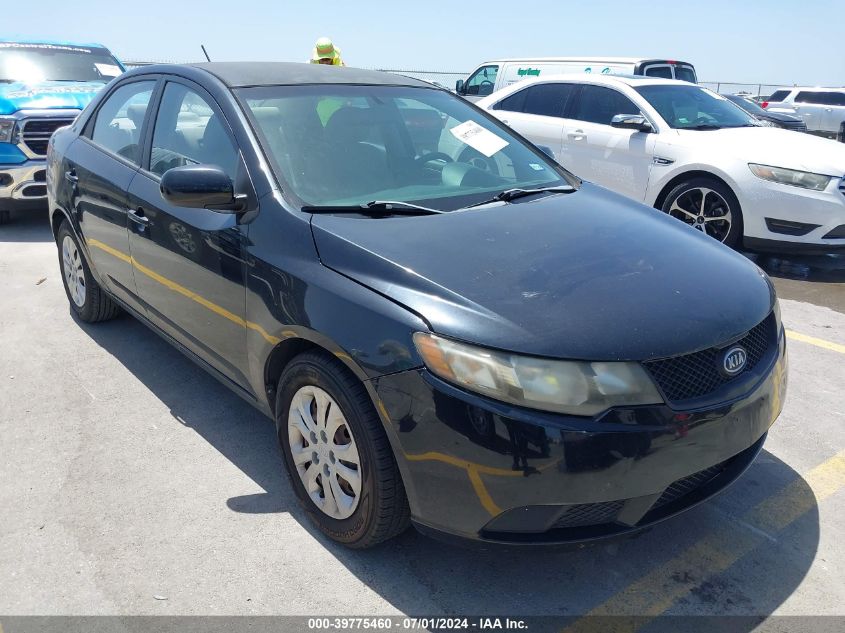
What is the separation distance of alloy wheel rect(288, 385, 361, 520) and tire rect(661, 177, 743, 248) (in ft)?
15.3

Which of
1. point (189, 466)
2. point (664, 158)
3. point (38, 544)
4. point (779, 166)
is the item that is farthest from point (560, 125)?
point (38, 544)

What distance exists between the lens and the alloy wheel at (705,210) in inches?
249

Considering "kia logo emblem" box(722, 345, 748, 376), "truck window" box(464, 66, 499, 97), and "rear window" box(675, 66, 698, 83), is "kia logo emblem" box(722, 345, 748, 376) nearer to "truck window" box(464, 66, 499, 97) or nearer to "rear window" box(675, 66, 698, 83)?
"rear window" box(675, 66, 698, 83)

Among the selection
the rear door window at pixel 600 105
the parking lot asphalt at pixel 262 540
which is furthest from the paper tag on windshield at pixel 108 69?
the parking lot asphalt at pixel 262 540

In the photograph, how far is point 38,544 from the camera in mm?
2672

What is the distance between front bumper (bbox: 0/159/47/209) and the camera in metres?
7.17

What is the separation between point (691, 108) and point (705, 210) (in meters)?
1.30

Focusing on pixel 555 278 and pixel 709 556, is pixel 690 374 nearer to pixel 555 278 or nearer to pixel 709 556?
pixel 555 278

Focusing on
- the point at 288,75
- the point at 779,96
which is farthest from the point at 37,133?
the point at 779,96

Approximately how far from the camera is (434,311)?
221 cm

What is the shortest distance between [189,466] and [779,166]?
5.27 metres

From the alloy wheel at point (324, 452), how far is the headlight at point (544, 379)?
492mm

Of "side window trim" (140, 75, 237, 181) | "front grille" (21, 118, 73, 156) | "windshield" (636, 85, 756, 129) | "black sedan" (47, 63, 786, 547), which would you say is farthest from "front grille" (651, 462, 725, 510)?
"front grille" (21, 118, 73, 156)

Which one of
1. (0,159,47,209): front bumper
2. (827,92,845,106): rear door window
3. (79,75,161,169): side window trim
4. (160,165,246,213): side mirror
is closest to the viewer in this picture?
(160,165,246,213): side mirror
